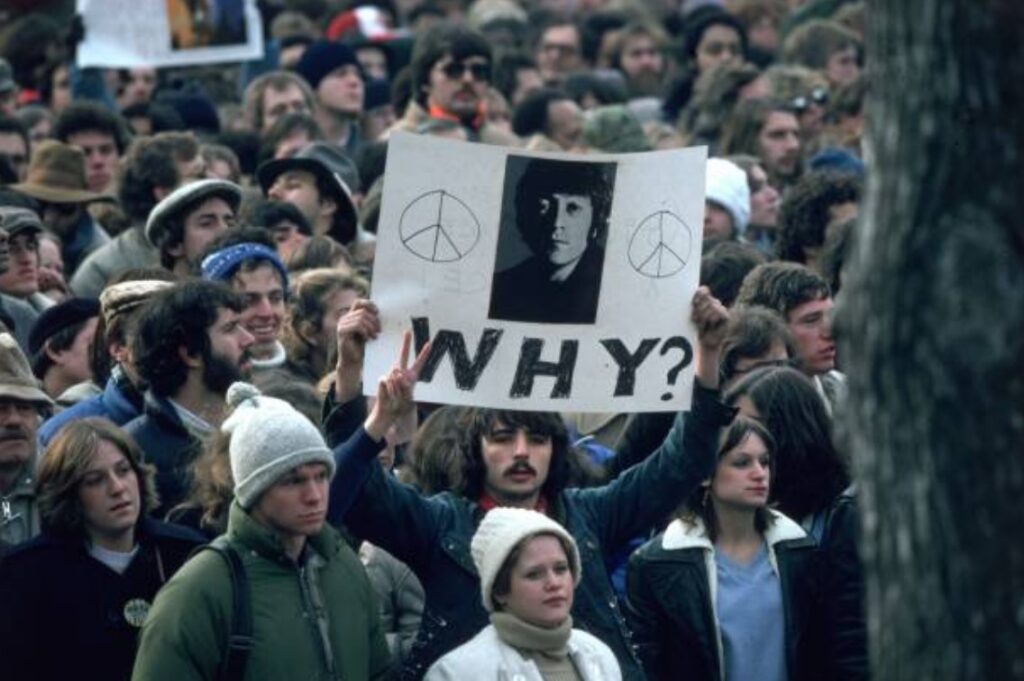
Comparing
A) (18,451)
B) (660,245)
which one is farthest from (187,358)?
(660,245)

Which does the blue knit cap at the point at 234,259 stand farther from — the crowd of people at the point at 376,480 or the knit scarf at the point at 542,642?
the knit scarf at the point at 542,642

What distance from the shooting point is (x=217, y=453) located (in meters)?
8.44

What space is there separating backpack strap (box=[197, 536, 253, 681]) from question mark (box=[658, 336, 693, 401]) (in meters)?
1.39

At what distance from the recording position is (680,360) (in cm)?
863

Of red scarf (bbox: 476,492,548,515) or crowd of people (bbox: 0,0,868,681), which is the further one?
red scarf (bbox: 476,492,548,515)

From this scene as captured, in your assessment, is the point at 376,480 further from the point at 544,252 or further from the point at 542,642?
the point at 544,252

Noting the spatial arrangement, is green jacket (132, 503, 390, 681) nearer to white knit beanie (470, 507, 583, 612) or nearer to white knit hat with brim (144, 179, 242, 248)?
white knit beanie (470, 507, 583, 612)

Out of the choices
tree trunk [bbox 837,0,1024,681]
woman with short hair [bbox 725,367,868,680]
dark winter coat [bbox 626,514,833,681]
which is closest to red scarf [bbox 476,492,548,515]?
dark winter coat [bbox 626,514,833,681]

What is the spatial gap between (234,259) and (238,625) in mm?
3017

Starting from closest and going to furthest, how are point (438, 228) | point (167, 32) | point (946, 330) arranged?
1. point (946, 330)
2. point (438, 228)
3. point (167, 32)

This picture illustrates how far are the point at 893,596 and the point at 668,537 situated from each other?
14.4 feet

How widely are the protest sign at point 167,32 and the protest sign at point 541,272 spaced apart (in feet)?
27.0

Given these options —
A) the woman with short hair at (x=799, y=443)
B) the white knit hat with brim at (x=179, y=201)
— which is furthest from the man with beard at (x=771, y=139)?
the woman with short hair at (x=799, y=443)

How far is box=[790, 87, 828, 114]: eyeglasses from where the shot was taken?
56.9 feet
